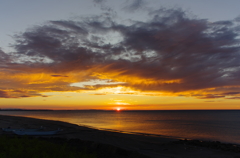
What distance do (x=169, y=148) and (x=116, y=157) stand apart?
10562 millimetres

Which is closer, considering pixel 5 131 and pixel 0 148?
pixel 0 148

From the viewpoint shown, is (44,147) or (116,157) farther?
(116,157)

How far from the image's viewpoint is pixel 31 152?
13000 millimetres

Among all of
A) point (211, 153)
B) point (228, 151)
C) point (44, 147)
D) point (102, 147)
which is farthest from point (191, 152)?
point (44, 147)

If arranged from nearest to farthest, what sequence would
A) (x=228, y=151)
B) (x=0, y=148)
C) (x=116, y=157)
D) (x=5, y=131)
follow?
(x=0, y=148) → (x=116, y=157) → (x=228, y=151) → (x=5, y=131)

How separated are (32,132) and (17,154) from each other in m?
20.0

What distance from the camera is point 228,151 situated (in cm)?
2398

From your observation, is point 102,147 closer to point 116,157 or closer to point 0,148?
point 116,157

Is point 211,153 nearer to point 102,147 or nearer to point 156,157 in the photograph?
point 156,157

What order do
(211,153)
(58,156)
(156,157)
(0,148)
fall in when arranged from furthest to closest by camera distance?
(211,153), (156,157), (0,148), (58,156)

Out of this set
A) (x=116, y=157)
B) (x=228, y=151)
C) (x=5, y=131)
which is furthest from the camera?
(x=5, y=131)

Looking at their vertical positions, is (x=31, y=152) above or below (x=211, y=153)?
above

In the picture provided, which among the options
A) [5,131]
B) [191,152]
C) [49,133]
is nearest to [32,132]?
[49,133]

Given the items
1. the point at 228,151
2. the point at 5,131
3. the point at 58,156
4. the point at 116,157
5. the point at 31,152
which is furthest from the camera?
the point at 5,131
